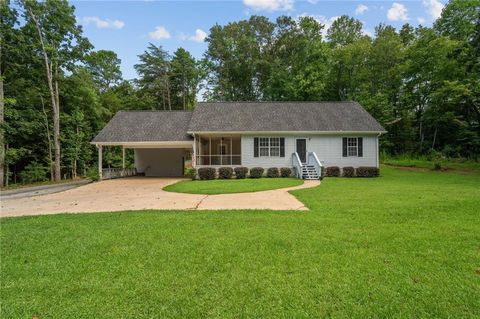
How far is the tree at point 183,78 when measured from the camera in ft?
127

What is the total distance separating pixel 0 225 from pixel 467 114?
34.6 meters

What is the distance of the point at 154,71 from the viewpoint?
3862 cm

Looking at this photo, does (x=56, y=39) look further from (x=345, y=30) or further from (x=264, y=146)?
(x=345, y=30)

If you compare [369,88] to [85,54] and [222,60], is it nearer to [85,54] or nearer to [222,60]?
[222,60]

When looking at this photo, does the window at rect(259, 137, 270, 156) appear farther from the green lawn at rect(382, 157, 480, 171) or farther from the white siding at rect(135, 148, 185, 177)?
the green lawn at rect(382, 157, 480, 171)

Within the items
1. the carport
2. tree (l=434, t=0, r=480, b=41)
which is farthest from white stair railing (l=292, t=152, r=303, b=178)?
tree (l=434, t=0, r=480, b=41)

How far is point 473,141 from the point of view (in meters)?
24.4

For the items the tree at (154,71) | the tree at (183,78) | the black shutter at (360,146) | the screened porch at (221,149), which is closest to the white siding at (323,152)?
the black shutter at (360,146)

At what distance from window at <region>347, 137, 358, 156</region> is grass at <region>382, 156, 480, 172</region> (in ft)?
23.3

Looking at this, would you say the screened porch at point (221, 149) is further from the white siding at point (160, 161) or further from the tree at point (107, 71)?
the tree at point (107, 71)

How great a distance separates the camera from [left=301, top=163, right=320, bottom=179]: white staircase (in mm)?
15939

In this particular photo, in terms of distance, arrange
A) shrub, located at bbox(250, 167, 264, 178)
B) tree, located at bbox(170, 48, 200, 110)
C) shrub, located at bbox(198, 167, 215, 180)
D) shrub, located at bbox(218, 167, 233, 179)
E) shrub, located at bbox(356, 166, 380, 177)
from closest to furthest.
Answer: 1. shrub, located at bbox(198, 167, 215, 180)
2. shrub, located at bbox(218, 167, 233, 179)
3. shrub, located at bbox(356, 166, 380, 177)
4. shrub, located at bbox(250, 167, 264, 178)
5. tree, located at bbox(170, 48, 200, 110)

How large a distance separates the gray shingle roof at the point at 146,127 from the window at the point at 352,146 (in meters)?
10.2

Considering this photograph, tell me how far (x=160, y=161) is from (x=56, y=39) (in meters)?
11.3
